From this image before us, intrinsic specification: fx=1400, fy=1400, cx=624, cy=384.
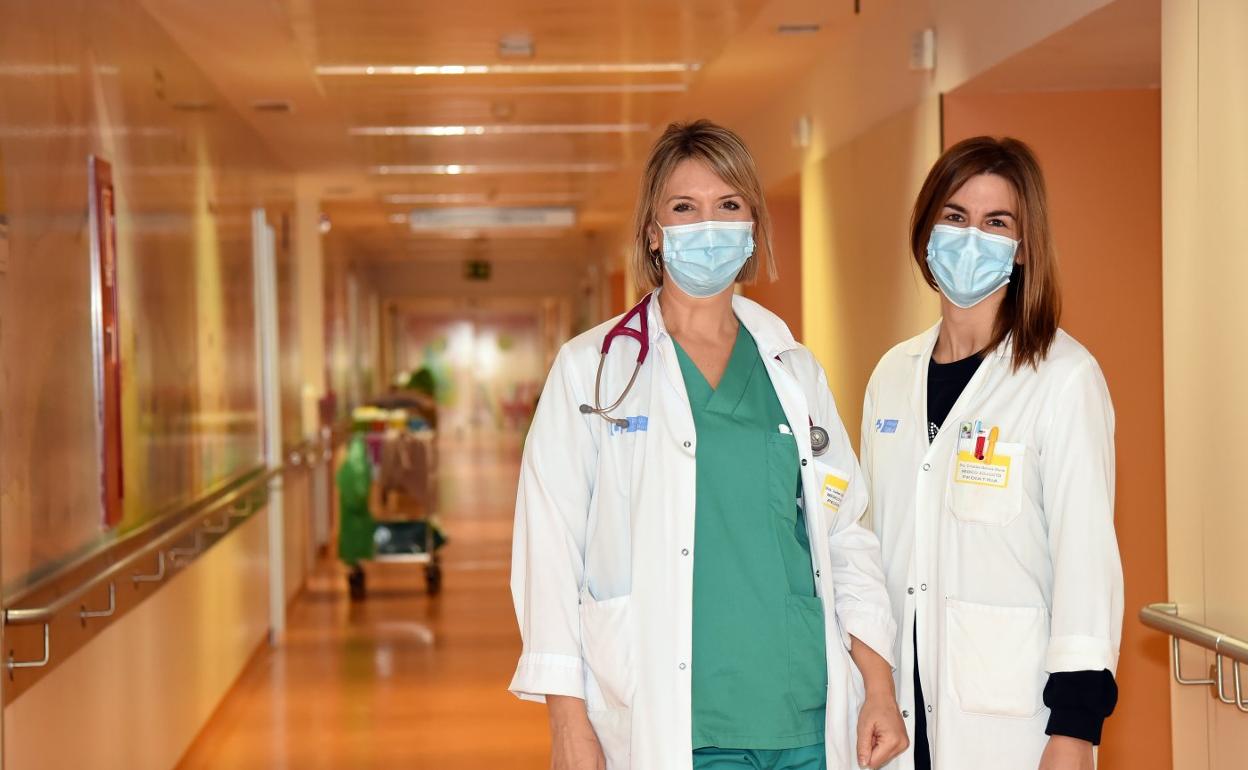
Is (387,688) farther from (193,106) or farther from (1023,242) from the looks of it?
(1023,242)

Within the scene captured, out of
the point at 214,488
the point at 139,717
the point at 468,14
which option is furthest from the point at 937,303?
the point at 214,488

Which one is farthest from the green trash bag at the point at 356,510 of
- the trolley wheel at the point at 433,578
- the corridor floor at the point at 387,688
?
the trolley wheel at the point at 433,578

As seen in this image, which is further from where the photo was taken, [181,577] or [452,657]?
[452,657]

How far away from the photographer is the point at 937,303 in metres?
5.17

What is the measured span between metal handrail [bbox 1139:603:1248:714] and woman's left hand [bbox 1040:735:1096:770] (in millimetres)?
643

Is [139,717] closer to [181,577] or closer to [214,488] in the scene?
[181,577]

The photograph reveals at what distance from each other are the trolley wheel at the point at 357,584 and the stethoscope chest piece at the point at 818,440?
27.0 ft

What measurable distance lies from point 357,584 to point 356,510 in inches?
23.0

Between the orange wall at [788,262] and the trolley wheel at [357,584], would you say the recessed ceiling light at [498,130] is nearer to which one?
the orange wall at [788,262]

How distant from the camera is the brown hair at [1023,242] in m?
2.56

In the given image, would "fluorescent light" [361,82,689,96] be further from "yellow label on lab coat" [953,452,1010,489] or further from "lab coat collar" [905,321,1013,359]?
"yellow label on lab coat" [953,452,1010,489]

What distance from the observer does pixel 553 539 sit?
2.26 metres

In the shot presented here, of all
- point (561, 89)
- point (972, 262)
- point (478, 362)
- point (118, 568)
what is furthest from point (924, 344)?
point (478, 362)

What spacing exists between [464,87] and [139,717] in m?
4.08
